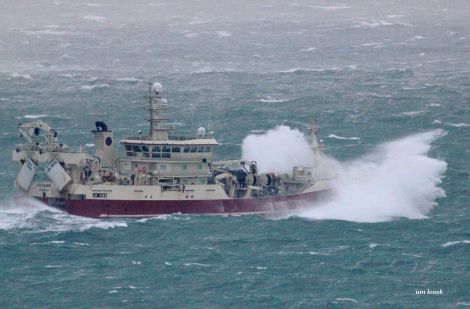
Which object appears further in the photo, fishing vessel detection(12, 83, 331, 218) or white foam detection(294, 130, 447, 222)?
white foam detection(294, 130, 447, 222)

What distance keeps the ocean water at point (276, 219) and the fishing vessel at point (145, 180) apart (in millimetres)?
1771

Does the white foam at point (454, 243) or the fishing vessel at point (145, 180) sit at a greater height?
the fishing vessel at point (145, 180)

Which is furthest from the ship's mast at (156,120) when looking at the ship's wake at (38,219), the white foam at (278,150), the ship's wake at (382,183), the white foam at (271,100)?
the white foam at (271,100)

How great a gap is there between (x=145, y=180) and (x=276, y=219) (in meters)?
10.9

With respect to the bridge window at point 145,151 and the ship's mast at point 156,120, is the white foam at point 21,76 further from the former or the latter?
the bridge window at point 145,151

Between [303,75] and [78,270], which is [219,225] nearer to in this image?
[78,270]

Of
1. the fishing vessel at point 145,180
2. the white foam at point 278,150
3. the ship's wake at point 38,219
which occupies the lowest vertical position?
the ship's wake at point 38,219

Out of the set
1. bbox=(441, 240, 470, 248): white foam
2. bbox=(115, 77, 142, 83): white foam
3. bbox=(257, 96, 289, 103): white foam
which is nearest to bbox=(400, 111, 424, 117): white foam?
bbox=(257, 96, 289, 103): white foam

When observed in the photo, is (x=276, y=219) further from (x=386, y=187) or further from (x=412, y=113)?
(x=412, y=113)

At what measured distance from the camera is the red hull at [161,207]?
107750 mm

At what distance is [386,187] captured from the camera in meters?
118

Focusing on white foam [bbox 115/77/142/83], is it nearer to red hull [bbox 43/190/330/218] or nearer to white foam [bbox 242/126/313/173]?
white foam [bbox 242/126/313/173]

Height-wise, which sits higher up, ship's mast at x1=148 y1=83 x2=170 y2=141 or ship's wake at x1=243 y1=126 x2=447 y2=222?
ship's mast at x1=148 y1=83 x2=170 y2=141

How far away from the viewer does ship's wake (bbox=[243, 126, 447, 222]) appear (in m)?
111
